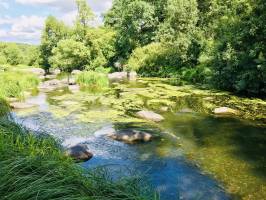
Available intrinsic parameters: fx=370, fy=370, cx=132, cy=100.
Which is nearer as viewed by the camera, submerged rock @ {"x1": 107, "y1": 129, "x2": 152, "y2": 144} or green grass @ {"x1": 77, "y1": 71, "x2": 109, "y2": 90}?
submerged rock @ {"x1": 107, "y1": 129, "x2": 152, "y2": 144}

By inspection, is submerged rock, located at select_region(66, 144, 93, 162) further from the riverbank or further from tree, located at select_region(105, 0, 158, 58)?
tree, located at select_region(105, 0, 158, 58)

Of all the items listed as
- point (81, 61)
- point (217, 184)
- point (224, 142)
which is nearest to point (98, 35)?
point (81, 61)

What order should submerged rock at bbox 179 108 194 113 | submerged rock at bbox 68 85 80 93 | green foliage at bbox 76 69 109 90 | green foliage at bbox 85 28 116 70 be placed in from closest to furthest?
1. submerged rock at bbox 179 108 194 113
2. submerged rock at bbox 68 85 80 93
3. green foliage at bbox 76 69 109 90
4. green foliage at bbox 85 28 116 70

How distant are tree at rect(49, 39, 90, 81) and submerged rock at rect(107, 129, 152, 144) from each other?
3960cm

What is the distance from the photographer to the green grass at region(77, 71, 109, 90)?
31875 mm

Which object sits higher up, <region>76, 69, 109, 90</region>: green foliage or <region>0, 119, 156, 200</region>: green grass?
<region>0, 119, 156, 200</region>: green grass

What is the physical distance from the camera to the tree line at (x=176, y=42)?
24.7m

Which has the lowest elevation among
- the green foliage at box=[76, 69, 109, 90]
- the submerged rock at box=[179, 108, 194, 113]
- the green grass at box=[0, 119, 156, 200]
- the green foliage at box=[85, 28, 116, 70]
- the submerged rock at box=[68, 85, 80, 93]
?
the submerged rock at box=[179, 108, 194, 113]

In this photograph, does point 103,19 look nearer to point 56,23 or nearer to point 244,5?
point 56,23

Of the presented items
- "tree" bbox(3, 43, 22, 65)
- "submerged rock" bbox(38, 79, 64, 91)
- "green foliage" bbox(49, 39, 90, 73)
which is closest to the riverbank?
"submerged rock" bbox(38, 79, 64, 91)

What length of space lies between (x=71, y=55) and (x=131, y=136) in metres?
41.6

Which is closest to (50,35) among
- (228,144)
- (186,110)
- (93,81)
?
(93,81)

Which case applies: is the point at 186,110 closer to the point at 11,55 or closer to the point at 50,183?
the point at 50,183

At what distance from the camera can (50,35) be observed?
222 ft
